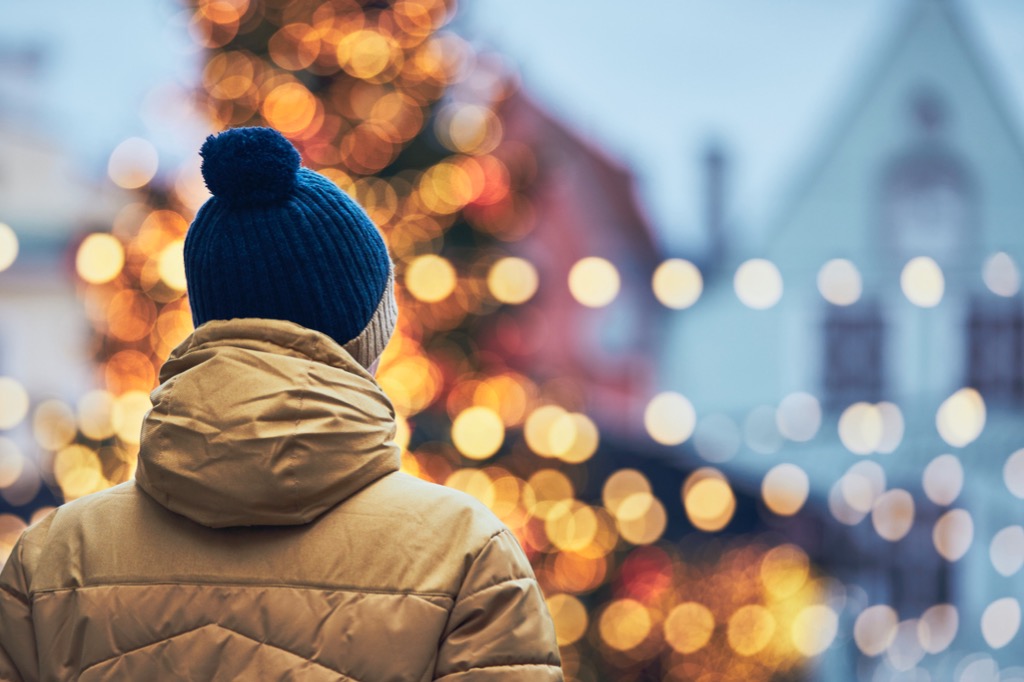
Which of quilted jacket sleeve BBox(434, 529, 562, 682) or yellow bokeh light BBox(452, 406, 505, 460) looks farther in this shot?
yellow bokeh light BBox(452, 406, 505, 460)

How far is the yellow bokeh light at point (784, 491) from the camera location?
26.5 ft

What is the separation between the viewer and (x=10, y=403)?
7.67 m

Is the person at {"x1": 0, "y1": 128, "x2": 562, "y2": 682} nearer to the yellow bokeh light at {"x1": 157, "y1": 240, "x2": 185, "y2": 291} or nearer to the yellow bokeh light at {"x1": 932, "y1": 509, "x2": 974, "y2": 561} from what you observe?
the yellow bokeh light at {"x1": 157, "y1": 240, "x2": 185, "y2": 291}

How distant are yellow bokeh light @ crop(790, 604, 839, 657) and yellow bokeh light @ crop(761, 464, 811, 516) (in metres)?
0.74

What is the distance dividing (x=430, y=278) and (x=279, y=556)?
3.28m

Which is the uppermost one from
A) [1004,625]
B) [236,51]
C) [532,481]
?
[236,51]

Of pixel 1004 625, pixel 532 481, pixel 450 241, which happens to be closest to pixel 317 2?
pixel 450 241

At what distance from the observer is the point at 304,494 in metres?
1.02

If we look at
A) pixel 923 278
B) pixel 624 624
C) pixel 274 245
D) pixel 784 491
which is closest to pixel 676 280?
pixel 923 278

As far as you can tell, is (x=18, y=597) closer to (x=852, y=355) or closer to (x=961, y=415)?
(x=961, y=415)

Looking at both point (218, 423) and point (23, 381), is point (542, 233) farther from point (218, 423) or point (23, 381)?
point (218, 423)

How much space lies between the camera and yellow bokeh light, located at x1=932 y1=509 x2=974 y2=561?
9.40 metres

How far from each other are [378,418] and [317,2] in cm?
343

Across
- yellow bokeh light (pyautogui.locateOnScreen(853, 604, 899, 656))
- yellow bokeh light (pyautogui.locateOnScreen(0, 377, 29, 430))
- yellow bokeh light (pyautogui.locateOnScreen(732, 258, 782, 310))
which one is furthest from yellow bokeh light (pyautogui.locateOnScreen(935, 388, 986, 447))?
yellow bokeh light (pyautogui.locateOnScreen(0, 377, 29, 430))
